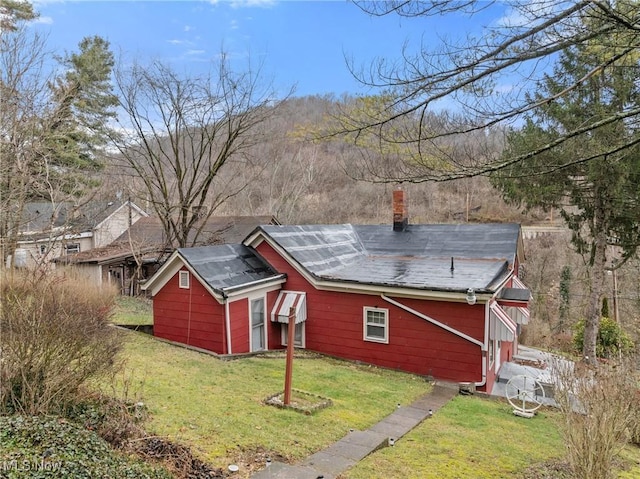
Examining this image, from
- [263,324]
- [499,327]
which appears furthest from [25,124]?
[499,327]

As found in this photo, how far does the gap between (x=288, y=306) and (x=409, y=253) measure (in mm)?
5115

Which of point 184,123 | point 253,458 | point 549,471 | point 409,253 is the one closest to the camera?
point 253,458

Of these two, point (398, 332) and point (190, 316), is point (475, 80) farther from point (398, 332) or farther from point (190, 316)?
point (190, 316)

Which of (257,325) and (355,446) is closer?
(355,446)

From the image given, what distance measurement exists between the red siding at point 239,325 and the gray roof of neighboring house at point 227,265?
0.62 m

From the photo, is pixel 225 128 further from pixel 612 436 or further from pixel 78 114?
pixel 612 436

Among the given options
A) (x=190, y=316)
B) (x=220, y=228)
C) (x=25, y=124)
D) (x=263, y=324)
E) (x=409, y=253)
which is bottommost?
(x=263, y=324)

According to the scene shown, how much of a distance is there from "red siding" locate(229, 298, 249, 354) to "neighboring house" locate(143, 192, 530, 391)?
3 centimetres

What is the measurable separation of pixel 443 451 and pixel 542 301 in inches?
849

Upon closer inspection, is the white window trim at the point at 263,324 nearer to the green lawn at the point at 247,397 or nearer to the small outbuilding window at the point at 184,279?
the green lawn at the point at 247,397

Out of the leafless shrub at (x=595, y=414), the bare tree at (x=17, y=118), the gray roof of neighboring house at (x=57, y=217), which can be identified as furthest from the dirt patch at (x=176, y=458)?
the gray roof of neighboring house at (x=57, y=217)

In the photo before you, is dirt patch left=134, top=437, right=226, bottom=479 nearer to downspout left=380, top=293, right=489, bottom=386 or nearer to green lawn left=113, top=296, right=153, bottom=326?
downspout left=380, top=293, right=489, bottom=386

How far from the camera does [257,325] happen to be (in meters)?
12.6

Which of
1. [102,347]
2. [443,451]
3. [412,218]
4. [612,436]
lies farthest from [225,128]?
[412,218]
